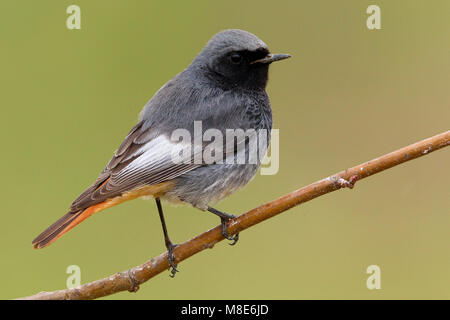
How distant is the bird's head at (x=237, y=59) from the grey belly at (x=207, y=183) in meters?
0.56

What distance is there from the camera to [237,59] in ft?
13.5

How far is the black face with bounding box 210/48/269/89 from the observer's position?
410cm

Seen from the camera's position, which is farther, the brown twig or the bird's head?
the bird's head

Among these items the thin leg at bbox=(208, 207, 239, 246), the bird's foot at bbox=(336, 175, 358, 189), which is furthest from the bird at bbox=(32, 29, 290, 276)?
the bird's foot at bbox=(336, 175, 358, 189)

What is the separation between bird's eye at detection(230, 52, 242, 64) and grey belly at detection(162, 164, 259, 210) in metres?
0.63

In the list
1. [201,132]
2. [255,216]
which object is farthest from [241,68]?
[255,216]

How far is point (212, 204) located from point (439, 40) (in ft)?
10.2

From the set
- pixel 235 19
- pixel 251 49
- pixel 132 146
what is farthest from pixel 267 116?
pixel 235 19

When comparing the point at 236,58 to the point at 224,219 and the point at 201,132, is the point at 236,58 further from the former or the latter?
the point at 224,219

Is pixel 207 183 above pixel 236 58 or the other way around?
the other way around

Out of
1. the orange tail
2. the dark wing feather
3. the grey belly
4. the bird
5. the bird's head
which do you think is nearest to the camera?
the orange tail

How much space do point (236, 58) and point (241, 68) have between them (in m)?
0.08

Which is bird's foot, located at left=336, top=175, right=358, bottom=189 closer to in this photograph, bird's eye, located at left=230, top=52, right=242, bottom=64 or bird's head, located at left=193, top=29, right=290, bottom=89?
bird's head, located at left=193, top=29, right=290, bottom=89

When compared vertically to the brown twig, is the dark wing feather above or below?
above
